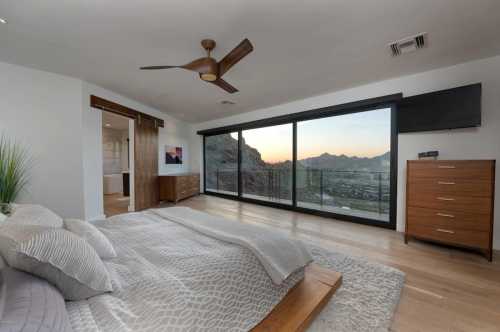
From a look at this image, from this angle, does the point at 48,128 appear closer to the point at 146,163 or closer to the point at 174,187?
the point at 146,163

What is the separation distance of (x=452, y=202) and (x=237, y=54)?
3.09 m

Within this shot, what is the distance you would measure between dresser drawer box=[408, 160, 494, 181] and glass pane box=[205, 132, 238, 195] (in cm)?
426

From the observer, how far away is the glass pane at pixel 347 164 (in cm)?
356

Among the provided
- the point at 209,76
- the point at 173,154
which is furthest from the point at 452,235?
the point at 173,154

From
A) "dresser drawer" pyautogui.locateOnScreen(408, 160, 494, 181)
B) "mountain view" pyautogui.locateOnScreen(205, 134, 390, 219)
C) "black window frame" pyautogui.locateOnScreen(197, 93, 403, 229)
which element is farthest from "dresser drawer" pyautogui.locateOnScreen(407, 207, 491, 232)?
"mountain view" pyautogui.locateOnScreen(205, 134, 390, 219)

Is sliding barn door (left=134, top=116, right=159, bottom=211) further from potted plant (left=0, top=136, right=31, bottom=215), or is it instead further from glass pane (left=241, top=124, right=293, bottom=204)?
glass pane (left=241, top=124, right=293, bottom=204)

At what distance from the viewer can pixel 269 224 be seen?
11.7 feet

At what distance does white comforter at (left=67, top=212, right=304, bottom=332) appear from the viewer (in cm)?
80

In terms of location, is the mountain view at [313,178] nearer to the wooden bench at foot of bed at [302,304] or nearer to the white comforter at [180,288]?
the wooden bench at foot of bed at [302,304]

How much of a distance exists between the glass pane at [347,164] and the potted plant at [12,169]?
464 cm

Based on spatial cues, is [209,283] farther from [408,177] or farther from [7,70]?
[7,70]

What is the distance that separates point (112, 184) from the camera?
6855 mm

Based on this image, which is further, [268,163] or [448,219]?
[268,163]

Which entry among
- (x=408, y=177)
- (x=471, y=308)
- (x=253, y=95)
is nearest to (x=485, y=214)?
(x=408, y=177)
